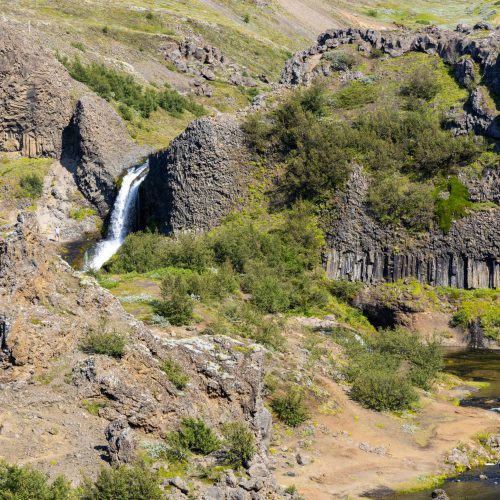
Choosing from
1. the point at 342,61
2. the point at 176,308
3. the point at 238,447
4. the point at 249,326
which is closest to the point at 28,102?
the point at 342,61

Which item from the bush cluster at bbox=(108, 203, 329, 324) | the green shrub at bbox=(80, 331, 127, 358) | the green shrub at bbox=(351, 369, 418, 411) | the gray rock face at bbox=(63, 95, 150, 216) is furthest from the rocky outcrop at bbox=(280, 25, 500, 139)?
the green shrub at bbox=(80, 331, 127, 358)

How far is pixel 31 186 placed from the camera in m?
51.6

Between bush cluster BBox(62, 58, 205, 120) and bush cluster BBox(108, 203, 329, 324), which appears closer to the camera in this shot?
bush cluster BBox(108, 203, 329, 324)

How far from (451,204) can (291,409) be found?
23176 millimetres

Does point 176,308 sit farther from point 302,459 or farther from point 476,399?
point 476,399

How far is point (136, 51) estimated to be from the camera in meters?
92.0

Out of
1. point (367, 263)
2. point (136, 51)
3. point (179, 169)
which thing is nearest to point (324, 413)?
point (367, 263)

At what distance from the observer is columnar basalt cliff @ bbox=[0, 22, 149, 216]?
5331 cm

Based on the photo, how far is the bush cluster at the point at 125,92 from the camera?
65938mm

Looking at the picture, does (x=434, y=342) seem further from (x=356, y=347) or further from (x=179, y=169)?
(x=179, y=169)

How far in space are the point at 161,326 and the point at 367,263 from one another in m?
18.6

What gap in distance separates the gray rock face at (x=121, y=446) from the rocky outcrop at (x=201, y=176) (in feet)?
96.0

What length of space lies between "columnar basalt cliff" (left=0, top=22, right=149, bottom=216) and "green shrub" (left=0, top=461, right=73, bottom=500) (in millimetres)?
40450

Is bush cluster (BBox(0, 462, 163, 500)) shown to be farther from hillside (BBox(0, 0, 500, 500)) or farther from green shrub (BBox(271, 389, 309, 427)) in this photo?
green shrub (BBox(271, 389, 309, 427))
